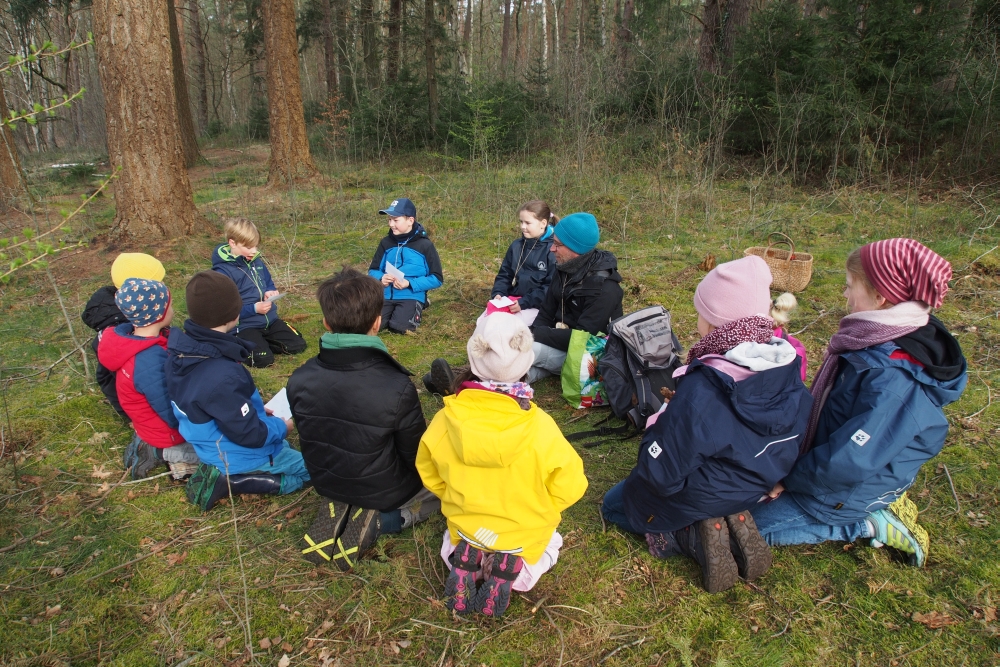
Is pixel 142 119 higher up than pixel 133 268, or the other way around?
pixel 142 119

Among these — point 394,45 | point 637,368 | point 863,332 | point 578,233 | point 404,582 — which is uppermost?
point 394,45

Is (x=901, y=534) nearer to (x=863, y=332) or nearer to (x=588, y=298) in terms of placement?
(x=863, y=332)

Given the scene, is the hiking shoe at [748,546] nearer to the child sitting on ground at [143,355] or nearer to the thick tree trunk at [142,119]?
the child sitting on ground at [143,355]

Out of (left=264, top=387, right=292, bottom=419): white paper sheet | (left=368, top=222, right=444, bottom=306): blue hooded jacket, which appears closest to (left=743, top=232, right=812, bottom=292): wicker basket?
(left=368, top=222, right=444, bottom=306): blue hooded jacket

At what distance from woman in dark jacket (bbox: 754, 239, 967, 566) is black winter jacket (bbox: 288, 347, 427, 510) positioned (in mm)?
1699

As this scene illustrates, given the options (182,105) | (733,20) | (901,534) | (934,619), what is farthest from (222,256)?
(182,105)

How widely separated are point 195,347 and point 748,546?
8.50 feet

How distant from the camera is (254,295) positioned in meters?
4.69

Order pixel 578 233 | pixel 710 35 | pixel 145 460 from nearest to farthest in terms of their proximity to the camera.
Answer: pixel 145 460 < pixel 578 233 < pixel 710 35

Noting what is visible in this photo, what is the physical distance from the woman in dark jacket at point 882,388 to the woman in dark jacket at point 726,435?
0.51 feet

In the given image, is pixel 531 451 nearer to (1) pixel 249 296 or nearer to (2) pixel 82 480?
(2) pixel 82 480

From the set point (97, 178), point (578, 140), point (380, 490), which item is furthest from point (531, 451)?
point (97, 178)

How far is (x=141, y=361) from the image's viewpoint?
2.88 metres

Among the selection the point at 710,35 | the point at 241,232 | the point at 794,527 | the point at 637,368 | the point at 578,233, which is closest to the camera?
the point at 794,527
